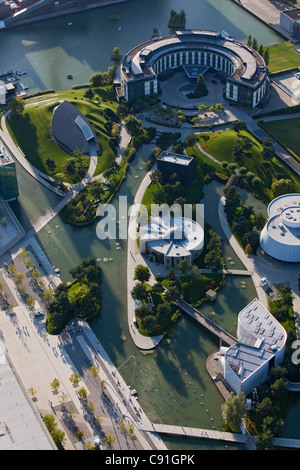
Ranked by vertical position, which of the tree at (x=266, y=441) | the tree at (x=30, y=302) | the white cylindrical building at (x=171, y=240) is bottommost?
the tree at (x=266, y=441)

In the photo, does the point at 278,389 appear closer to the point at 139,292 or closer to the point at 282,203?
the point at 139,292

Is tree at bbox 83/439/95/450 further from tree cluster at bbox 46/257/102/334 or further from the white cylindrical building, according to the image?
the white cylindrical building

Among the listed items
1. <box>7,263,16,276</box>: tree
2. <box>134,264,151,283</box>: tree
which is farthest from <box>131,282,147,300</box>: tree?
<box>7,263,16,276</box>: tree

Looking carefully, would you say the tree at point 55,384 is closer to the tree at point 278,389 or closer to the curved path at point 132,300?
the curved path at point 132,300

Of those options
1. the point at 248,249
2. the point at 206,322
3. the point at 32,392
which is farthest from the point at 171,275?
the point at 32,392

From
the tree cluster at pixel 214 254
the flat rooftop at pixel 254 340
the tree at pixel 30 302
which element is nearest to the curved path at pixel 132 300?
the tree cluster at pixel 214 254

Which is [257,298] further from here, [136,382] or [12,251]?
[12,251]

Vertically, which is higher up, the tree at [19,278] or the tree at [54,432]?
the tree at [19,278]
